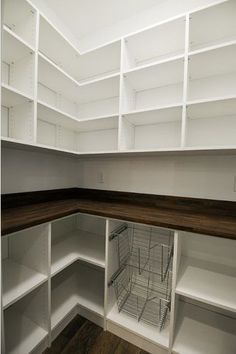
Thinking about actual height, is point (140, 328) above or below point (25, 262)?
below

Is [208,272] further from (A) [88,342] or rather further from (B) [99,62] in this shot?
(B) [99,62]

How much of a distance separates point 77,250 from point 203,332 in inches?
44.9

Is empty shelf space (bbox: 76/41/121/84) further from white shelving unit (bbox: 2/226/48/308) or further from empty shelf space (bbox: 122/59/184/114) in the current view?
white shelving unit (bbox: 2/226/48/308)

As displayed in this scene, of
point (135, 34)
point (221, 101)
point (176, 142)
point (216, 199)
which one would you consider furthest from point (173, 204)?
point (135, 34)

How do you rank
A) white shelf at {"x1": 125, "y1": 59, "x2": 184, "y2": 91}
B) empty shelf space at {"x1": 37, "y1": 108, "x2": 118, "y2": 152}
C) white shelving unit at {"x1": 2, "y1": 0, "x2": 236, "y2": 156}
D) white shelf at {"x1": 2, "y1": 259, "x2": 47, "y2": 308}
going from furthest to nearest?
empty shelf space at {"x1": 37, "y1": 108, "x2": 118, "y2": 152}, white shelf at {"x1": 125, "y1": 59, "x2": 184, "y2": 91}, white shelving unit at {"x1": 2, "y1": 0, "x2": 236, "y2": 156}, white shelf at {"x1": 2, "y1": 259, "x2": 47, "y2": 308}

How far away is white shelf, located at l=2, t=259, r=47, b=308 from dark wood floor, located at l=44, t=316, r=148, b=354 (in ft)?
1.71

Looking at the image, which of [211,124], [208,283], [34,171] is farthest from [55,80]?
[208,283]

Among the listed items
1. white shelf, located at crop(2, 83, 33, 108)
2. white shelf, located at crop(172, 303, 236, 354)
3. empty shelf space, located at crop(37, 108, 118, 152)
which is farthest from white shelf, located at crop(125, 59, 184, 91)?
white shelf, located at crop(172, 303, 236, 354)

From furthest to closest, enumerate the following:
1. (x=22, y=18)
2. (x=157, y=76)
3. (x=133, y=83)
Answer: (x=133, y=83) → (x=157, y=76) → (x=22, y=18)

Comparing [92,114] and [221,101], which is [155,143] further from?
[92,114]

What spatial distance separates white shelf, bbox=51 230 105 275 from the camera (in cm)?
138

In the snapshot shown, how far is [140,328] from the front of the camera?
1.31 metres

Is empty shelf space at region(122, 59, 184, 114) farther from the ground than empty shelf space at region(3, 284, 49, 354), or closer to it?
farther from the ground

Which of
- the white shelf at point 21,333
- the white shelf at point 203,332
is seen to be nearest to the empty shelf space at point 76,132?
the white shelf at point 21,333
